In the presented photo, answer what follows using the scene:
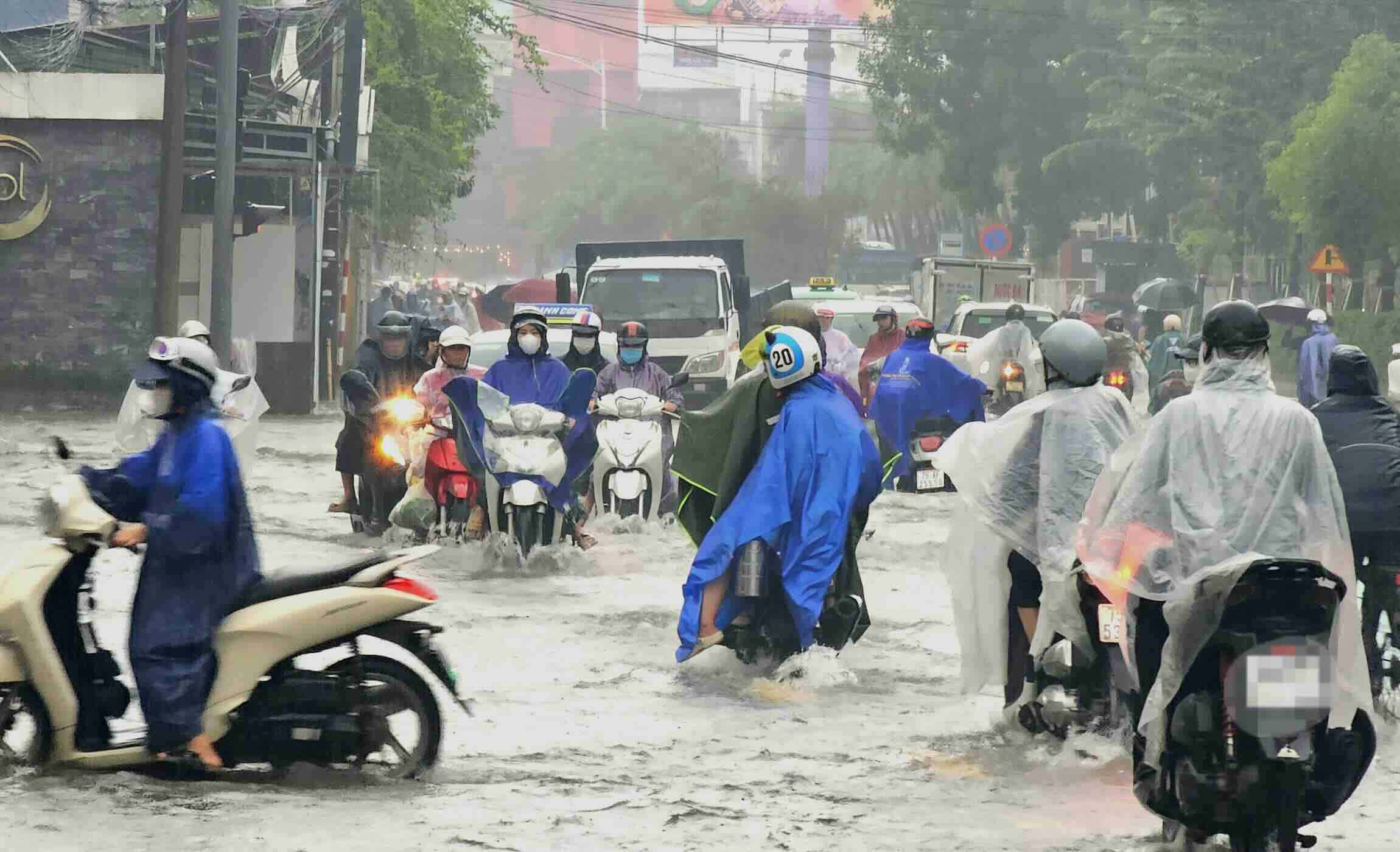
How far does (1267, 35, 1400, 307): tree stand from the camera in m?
41.4

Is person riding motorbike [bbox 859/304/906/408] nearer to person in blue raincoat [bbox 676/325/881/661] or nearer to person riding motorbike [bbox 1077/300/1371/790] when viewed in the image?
person in blue raincoat [bbox 676/325/881/661]

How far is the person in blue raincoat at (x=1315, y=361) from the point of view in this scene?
21.1 m

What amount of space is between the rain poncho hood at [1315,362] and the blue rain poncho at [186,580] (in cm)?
1561

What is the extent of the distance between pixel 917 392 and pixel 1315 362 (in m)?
4.47

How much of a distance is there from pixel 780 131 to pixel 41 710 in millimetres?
118387

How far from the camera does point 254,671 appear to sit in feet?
23.0

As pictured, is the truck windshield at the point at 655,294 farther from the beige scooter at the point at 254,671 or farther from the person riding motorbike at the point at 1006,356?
the beige scooter at the point at 254,671

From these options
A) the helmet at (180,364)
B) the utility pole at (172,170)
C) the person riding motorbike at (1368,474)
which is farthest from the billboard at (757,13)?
the helmet at (180,364)

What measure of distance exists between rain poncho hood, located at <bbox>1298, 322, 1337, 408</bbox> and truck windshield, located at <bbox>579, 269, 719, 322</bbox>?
6550 mm

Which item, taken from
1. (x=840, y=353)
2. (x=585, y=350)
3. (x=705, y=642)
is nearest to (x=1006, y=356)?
(x=840, y=353)

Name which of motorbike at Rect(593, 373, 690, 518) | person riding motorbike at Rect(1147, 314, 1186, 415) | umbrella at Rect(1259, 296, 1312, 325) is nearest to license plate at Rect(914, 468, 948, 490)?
Answer: motorbike at Rect(593, 373, 690, 518)

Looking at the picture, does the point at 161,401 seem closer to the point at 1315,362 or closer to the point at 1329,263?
the point at 1315,362

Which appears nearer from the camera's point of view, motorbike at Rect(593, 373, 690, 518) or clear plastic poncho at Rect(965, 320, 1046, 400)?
motorbike at Rect(593, 373, 690, 518)

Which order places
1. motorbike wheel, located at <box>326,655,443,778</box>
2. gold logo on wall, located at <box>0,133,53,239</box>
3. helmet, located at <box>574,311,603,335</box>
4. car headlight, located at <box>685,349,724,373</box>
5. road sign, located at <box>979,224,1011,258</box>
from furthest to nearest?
road sign, located at <box>979,224,1011,258</box> < gold logo on wall, located at <box>0,133,53,239</box> < car headlight, located at <box>685,349,724,373</box> < helmet, located at <box>574,311,603,335</box> < motorbike wheel, located at <box>326,655,443,778</box>
